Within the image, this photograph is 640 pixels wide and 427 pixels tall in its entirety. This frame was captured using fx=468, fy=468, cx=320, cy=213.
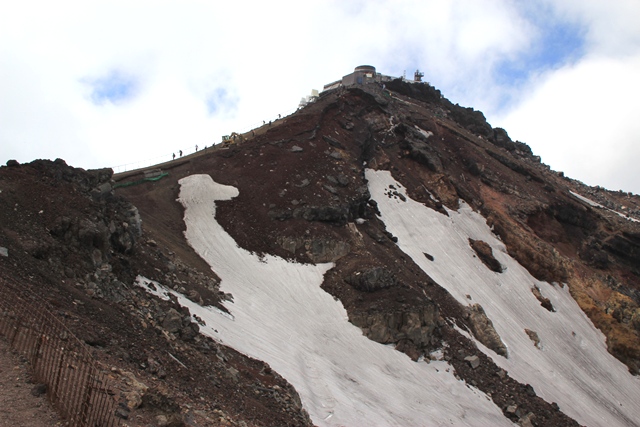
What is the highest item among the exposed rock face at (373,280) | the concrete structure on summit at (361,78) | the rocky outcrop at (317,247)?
the concrete structure on summit at (361,78)

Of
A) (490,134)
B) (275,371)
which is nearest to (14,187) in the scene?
(275,371)

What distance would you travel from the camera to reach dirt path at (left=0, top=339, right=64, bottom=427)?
820cm

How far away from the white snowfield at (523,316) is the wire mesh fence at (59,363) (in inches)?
1066

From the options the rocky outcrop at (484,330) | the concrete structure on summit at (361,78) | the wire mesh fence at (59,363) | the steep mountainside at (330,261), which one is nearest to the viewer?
the wire mesh fence at (59,363)

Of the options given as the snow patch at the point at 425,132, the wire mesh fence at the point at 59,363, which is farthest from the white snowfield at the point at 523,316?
the wire mesh fence at the point at 59,363

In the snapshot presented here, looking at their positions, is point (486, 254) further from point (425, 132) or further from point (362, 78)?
point (362, 78)

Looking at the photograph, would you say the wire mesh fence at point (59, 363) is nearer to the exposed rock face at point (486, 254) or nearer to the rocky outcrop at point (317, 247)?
the rocky outcrop at point (317, 247)

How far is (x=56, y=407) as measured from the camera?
8.66 metres

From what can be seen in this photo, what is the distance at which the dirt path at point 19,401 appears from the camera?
8.20 m

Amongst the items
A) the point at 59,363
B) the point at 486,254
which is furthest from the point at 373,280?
the point at 59,363

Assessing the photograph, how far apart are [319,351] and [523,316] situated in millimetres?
22027

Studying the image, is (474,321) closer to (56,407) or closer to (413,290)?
(413,290)

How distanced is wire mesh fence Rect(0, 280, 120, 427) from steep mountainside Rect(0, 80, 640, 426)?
58 centimetres

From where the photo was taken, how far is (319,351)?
23.9 m
